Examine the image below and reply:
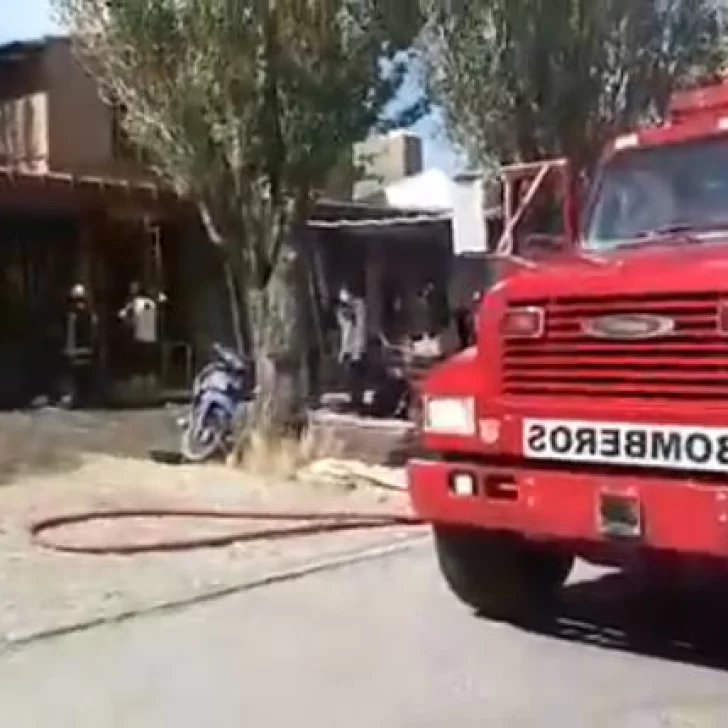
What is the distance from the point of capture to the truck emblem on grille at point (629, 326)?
653cm

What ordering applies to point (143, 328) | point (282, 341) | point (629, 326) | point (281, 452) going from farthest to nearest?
point (143, 328) < point (282, 341) < point (281, 452) < point (629, 326)

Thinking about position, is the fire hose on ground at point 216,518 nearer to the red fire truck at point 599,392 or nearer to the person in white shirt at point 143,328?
the red fire truck at point 599,392

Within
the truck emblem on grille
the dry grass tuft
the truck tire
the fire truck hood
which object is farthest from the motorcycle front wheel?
the truck emblem on grille

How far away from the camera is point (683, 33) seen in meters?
19.3

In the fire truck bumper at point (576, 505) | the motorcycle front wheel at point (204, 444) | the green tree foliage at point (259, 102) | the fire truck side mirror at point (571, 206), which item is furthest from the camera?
the green tree foliage at point (259, 102)

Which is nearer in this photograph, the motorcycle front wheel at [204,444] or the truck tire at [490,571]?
the truck tire at [490,571]

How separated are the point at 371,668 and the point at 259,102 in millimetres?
7737

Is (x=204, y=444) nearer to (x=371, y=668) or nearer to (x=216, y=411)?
(x=216, y=411)

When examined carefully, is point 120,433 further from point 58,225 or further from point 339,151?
point 58,225

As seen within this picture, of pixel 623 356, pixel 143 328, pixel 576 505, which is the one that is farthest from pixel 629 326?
pixel 143 328

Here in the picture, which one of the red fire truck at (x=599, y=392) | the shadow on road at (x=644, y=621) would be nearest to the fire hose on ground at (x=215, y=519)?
the shadow on road at (x=644, y=621)

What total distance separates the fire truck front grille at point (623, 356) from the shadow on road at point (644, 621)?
4.10 ft

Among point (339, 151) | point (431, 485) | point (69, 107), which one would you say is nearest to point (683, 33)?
point (339, 151)

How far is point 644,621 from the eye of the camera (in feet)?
25.8
